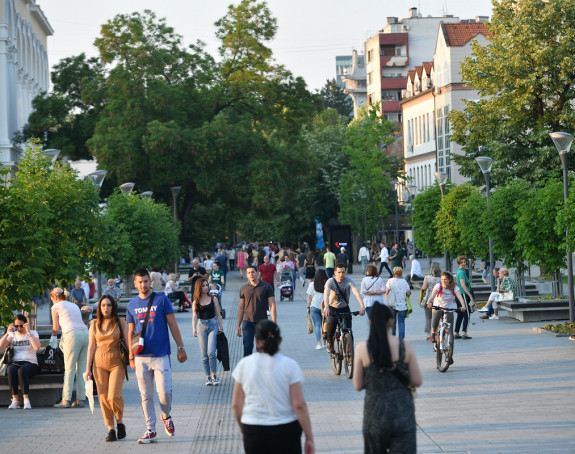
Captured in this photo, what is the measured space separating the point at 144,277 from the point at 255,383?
4.78 metres

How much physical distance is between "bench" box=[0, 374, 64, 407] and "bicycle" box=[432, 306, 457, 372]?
232 inches

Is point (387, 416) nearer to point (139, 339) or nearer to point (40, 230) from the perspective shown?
point (139, 339)

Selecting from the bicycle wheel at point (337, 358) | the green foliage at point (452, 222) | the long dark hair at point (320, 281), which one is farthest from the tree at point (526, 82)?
the bicycle wheel at point (337, 358)

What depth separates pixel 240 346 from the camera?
961 inches

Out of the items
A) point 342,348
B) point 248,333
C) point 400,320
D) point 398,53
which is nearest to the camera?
point 248,333

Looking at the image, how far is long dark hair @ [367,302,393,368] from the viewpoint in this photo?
26.1 feet

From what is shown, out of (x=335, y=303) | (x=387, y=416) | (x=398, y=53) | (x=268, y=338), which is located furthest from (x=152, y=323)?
(x=398, y=53)

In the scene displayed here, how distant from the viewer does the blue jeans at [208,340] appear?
17.8 m

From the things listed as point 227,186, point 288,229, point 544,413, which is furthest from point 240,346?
point 288,229

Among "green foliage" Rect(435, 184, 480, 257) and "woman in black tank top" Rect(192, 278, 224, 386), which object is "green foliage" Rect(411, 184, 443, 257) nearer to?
"green foliage" Rect(435, 184, 480, 257)

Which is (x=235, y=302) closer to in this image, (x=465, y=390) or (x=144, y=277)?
(x=465, y=390)

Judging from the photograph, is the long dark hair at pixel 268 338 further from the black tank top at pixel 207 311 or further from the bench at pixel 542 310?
the bench at pixel 542 310

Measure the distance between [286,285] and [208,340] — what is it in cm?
2515

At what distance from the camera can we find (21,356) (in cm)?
1639
